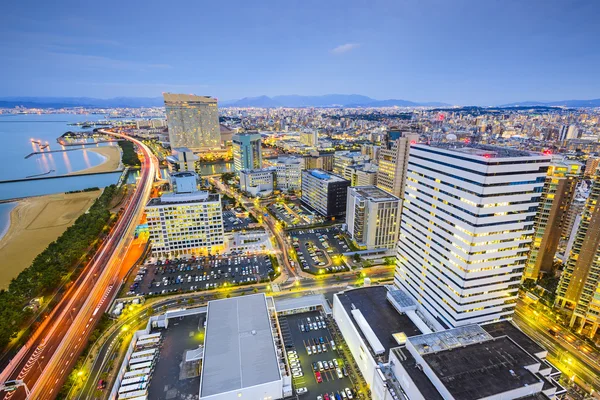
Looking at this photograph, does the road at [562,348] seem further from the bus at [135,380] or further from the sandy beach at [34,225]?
the sandy beach at [34,225]

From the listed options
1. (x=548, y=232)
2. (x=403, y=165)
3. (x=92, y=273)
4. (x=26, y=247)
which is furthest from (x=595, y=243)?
(x=26, y=247)

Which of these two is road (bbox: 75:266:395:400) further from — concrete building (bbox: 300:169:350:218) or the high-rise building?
concrete building (bbox: 300:169:350:218)

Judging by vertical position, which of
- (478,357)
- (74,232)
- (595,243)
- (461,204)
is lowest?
(74,232)

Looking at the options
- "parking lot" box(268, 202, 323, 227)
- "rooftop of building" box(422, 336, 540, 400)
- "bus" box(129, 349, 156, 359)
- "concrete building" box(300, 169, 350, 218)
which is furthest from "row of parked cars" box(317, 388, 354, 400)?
"concrete building" box(300, 169, 350, 218)

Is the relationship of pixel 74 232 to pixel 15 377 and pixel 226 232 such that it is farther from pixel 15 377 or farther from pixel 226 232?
pixel 15 377

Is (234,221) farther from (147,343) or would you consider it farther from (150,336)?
(147,343)

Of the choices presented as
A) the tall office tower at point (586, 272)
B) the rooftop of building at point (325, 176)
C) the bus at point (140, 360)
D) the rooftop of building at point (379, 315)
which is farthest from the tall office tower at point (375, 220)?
the bus at point (140, 360)
